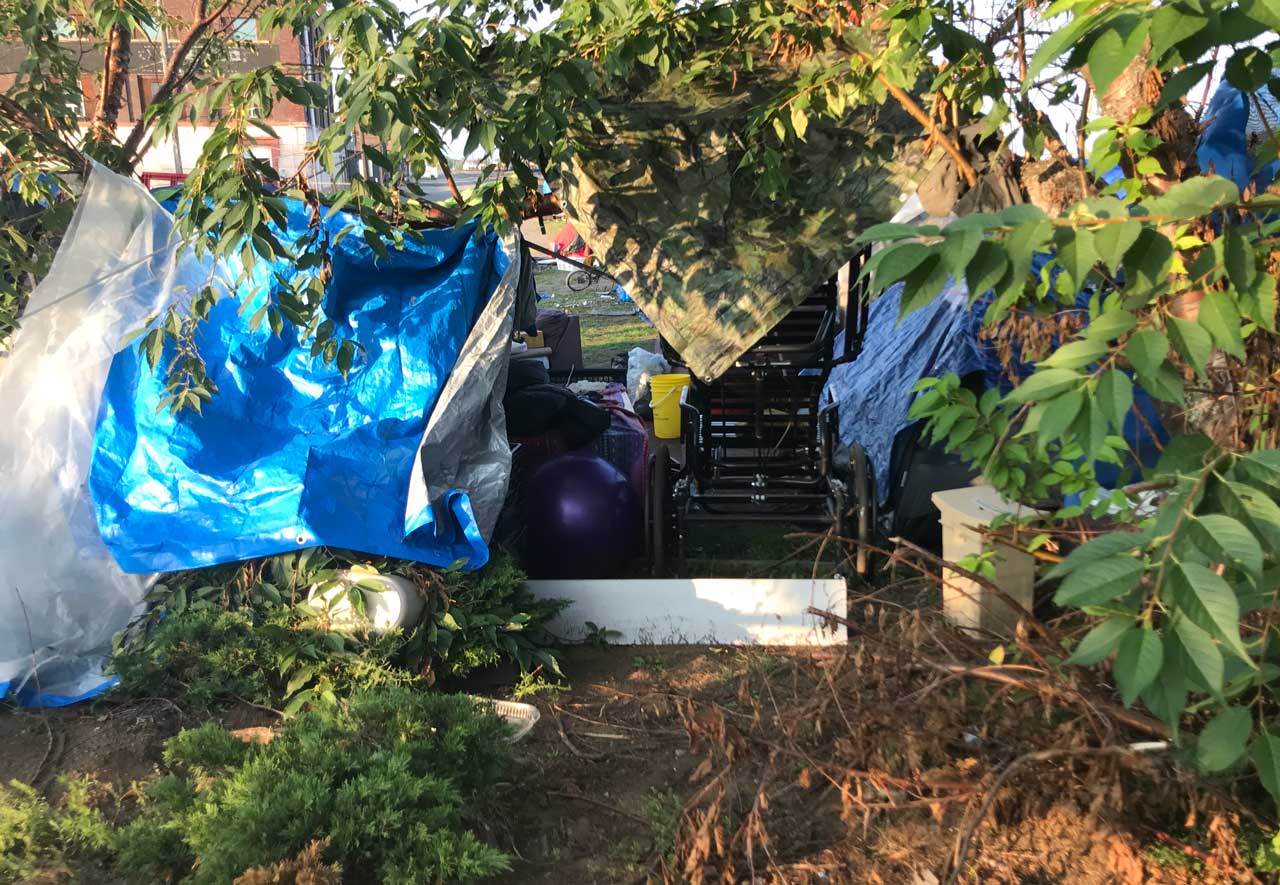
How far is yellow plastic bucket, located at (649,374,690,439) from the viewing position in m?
7.46

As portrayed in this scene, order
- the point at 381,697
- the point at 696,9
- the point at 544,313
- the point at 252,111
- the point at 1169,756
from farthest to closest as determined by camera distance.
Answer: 1. the point at 544,313
2. the point at 696,9
3. the point at 252,111
4. the point at 381,697
5. the point at 1169,756

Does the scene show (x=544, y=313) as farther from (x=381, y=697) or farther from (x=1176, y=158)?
(x=1176, y=158)

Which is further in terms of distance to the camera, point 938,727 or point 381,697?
point 381,697

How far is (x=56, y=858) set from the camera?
2.46m

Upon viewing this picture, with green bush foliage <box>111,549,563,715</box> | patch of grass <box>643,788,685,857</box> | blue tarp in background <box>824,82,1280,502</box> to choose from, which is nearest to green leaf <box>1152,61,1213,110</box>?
patch of grass <box>643,788,685,857</box>

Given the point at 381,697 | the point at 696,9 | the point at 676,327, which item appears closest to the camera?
the point at 381,697

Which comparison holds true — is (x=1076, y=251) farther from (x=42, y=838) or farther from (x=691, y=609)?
(x=691, y=609)

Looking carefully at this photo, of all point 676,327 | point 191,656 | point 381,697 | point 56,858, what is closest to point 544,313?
point 676,327

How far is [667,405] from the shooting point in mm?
7461

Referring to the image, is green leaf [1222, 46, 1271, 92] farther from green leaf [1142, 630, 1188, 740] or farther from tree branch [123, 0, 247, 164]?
tree branch [123, 0, 247, 164]

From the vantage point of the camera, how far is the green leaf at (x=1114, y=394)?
4.23 ft

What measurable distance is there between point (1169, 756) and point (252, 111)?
10.6 ft

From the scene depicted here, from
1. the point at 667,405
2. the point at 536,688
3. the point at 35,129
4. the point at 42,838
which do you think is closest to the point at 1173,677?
the point at 42,838

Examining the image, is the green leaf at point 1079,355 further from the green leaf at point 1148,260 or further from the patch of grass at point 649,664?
the patch of grass at point 649,664
